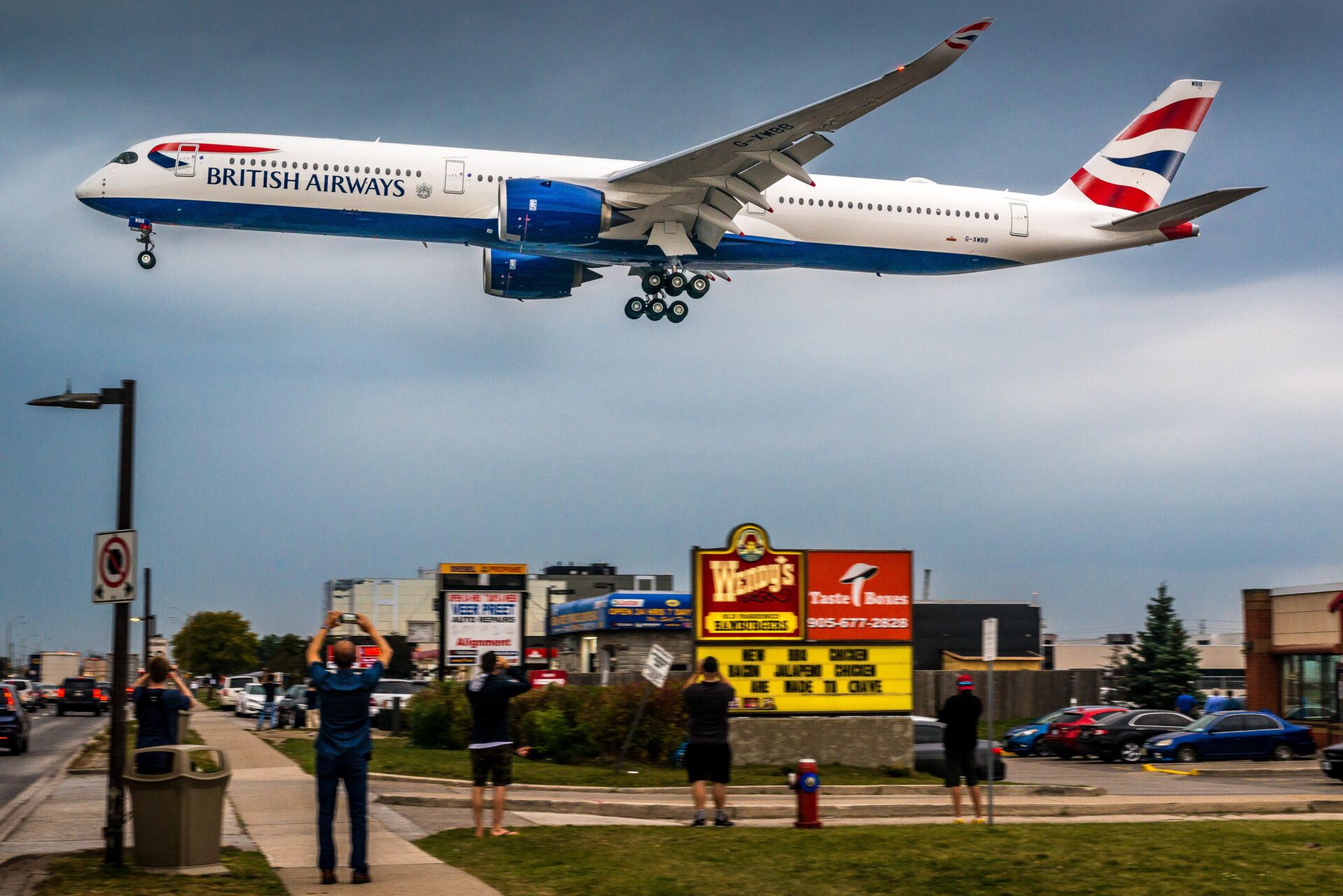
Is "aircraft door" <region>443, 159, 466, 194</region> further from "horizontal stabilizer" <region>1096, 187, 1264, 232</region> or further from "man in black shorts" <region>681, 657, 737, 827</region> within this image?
"man in black shorts" <region>681, 657, 737, 827</region>

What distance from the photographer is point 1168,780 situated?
2750 centimetres

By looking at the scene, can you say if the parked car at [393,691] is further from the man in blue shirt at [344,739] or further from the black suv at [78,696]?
the man in blue shirt at [344,739]

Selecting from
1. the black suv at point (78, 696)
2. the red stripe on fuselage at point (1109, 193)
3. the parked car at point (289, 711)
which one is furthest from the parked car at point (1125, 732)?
the black suv at point (78, 696)

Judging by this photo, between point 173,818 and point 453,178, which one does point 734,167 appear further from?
point 173,818

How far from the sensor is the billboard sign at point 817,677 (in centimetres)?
2294

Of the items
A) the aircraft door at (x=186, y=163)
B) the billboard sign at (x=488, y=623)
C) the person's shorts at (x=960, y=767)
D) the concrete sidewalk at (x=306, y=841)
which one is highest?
the aircraft door at (x=186, y=163)

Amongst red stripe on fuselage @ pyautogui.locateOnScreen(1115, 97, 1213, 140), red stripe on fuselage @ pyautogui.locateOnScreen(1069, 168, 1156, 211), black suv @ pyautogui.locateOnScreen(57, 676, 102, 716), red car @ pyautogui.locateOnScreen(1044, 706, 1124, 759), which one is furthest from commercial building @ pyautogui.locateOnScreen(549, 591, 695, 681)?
black suv @ pyautogui.locateOnScreen(57, 676, 102, 716)

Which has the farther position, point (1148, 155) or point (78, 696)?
point (78, 696)

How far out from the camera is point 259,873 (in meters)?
12.0

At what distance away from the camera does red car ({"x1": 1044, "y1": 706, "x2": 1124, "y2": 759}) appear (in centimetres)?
3559

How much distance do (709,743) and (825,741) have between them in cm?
875

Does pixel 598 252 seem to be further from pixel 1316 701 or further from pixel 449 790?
pixel 1316 701

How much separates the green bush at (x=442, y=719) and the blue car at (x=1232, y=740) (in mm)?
16445

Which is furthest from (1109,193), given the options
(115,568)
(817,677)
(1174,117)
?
(115,568)
